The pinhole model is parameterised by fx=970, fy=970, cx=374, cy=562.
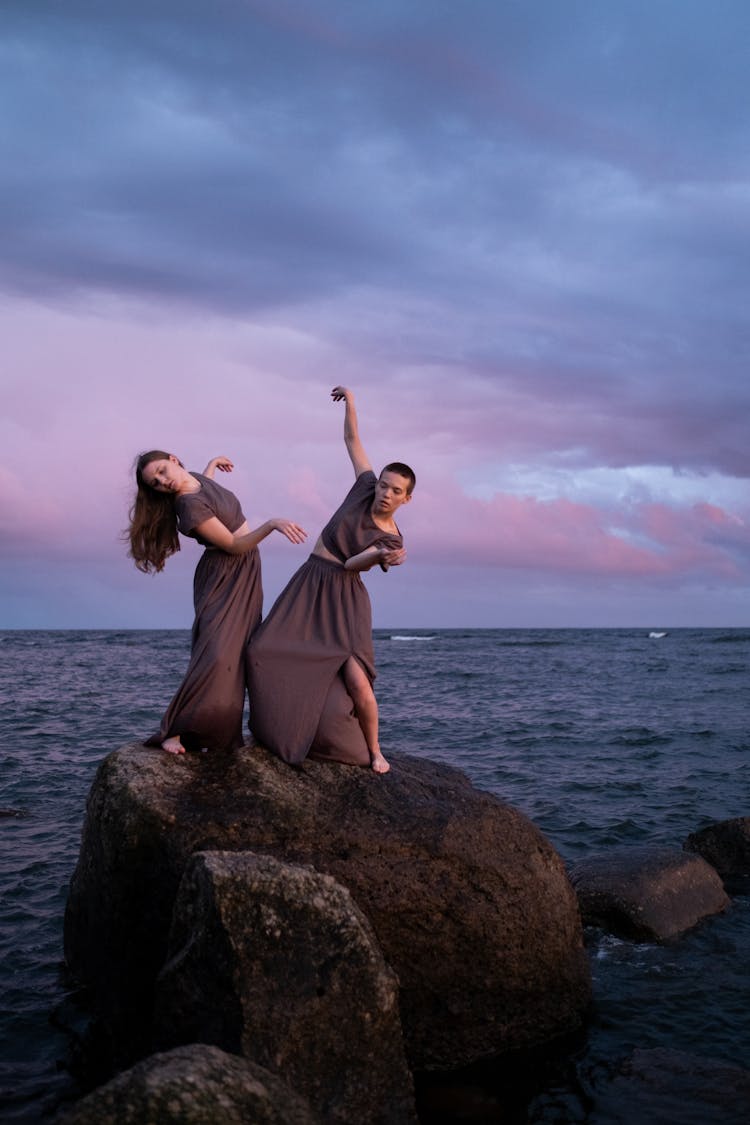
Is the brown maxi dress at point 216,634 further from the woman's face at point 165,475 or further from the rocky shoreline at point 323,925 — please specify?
the rocky shoreline at point 323,925

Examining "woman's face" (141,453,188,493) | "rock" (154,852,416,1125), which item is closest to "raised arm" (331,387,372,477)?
"woman's face" (141,453,188,493)

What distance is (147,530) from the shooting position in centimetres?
744

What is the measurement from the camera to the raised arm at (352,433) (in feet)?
24.9

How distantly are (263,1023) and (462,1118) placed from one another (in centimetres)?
179

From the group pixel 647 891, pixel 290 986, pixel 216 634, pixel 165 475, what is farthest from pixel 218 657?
pixel 647 891

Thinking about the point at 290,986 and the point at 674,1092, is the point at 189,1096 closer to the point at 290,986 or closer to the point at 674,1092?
the point at 290,986

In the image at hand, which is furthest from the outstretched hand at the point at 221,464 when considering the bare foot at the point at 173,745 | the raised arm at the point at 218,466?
the bare foot at the point at 173,745

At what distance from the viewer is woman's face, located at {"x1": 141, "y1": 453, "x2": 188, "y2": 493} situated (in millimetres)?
7180

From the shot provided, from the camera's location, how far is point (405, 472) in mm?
7039

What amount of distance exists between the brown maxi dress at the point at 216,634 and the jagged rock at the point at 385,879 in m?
0.25

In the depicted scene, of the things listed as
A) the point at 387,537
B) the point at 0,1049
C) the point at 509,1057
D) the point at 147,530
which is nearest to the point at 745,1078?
the point at 509,1057

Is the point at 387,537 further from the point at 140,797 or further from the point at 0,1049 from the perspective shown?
the point at 0,1049

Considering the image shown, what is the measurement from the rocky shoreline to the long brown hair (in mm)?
1504

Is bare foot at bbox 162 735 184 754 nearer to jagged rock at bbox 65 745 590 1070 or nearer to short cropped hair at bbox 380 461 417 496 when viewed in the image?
jagged rock at bbox 65 745 590 1070
